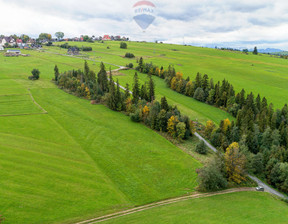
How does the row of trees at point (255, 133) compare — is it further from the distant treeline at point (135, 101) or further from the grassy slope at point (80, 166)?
the grassy slope at point (80, 166)

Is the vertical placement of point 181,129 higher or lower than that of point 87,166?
higher

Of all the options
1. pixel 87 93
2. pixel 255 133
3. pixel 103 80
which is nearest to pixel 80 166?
pixel 255 133

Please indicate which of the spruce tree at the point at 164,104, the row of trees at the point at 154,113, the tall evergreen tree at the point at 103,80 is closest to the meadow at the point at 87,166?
the row of trees at the point at 154,113

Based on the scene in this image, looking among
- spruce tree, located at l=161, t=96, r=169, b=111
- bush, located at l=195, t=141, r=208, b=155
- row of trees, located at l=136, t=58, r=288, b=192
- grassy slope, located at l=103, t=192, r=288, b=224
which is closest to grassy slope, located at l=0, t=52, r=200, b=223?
grassy slope, located at l=103, t=192, r=288, b=224

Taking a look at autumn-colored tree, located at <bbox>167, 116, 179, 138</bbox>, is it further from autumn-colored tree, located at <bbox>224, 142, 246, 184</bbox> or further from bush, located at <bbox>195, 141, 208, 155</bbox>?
autumn-colored tree, located at <bbox>224, 142, 246, 184</bbox>

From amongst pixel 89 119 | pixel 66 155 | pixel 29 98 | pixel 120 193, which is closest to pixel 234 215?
pixel 120 193

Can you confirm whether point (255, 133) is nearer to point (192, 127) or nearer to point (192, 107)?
point (192, 127)

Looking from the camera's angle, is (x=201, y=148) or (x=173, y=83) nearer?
(x=201, y=148)
